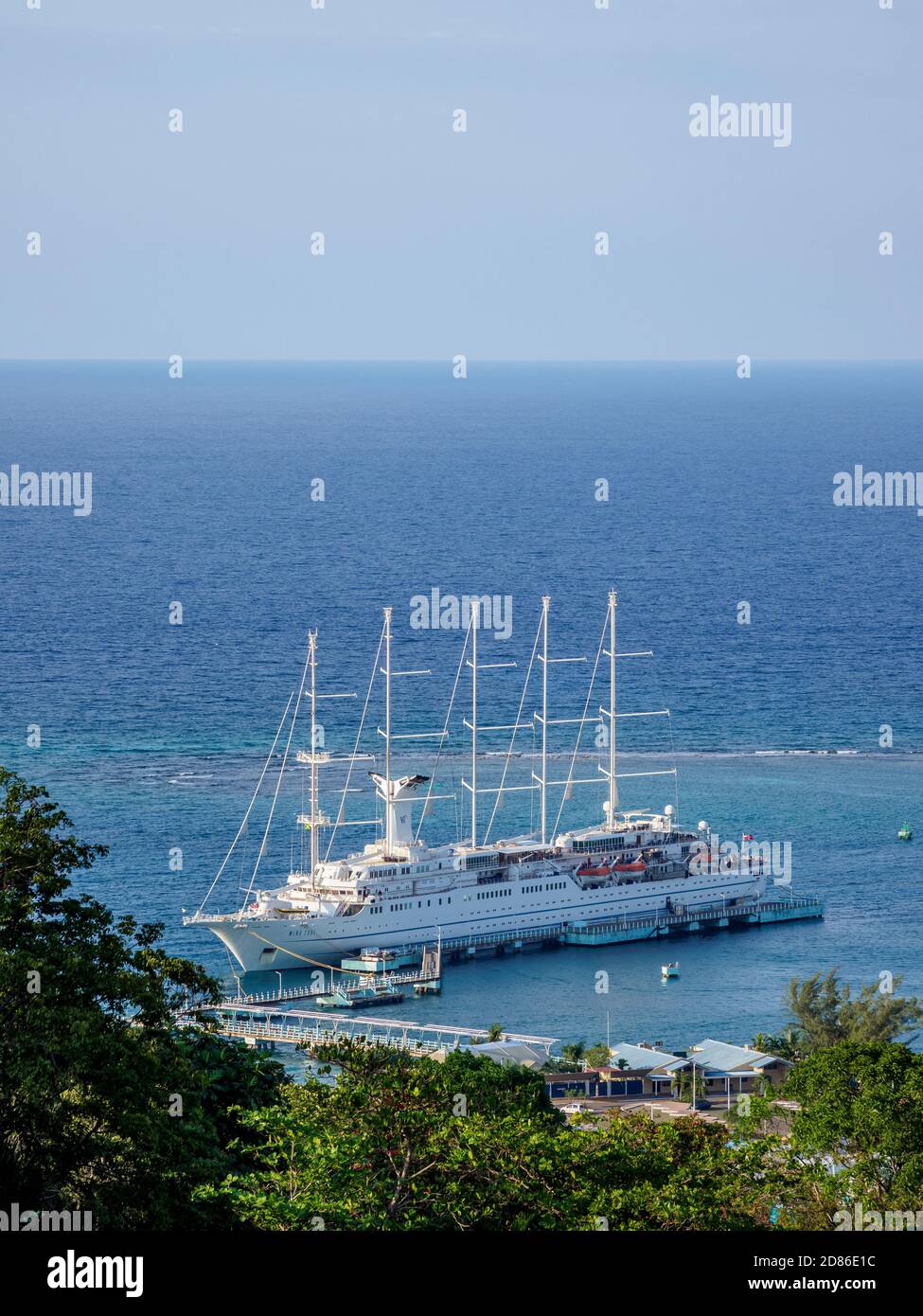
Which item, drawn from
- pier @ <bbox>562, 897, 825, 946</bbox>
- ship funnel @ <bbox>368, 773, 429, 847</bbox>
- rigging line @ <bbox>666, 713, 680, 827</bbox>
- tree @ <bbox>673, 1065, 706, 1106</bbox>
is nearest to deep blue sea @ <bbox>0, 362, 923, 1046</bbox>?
rigging line @ <bbox>666, 713, 680, 827</bbox>

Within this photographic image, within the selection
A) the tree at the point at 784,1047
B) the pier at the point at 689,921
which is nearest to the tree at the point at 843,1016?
the tree at the point at 784,1047

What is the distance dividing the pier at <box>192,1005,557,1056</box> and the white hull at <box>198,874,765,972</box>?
19.5 ft

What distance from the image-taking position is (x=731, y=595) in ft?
469

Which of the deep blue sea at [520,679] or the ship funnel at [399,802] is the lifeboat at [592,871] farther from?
the ship funnel at [399,802]

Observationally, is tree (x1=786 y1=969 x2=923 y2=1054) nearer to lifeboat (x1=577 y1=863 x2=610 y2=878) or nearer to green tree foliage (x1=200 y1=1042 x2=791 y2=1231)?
lifeboat (x1=577 y1=863 x2=610 y2=878)

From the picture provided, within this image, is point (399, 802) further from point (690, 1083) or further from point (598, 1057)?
point (690, 1083)

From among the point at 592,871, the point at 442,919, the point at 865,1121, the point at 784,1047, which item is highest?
the point at 592,871

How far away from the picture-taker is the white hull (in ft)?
230

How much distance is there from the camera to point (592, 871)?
77.7 metres

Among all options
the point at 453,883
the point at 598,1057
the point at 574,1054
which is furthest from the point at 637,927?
the point at 574,1054

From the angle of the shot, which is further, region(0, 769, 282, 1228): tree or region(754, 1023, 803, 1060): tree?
region(754, 1023, 803, 1060): tree

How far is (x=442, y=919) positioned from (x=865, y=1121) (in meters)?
45.5
